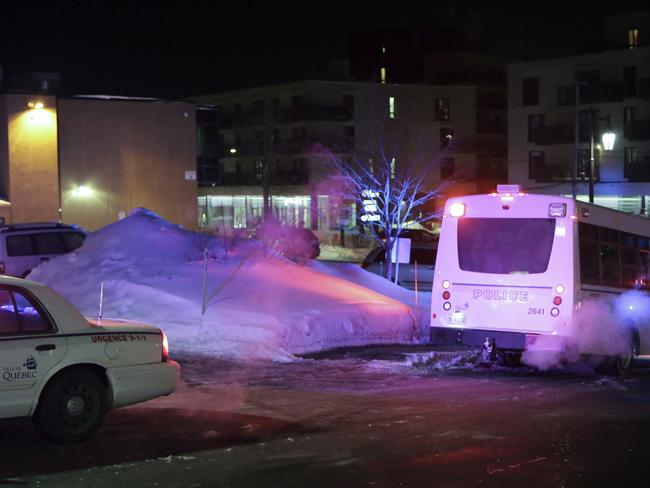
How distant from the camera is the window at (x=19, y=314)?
7785 mm

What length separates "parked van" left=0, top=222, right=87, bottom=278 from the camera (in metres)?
21.3

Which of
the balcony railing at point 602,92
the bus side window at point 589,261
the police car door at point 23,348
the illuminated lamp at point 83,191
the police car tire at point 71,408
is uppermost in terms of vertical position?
the balcony railing at point 602,92

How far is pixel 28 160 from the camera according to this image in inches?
1647

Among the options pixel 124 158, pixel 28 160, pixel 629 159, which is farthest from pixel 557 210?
pixel 629 159

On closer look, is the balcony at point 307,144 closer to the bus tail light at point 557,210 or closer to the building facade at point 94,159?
the building facade at point 94,159

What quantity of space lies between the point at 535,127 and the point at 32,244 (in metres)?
44.5

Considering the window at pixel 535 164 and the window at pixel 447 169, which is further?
the window at pixel 447 169

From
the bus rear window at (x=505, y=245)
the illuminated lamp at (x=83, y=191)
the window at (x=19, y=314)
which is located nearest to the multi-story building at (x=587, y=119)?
the illuminated lamp at (x=83, y=191)

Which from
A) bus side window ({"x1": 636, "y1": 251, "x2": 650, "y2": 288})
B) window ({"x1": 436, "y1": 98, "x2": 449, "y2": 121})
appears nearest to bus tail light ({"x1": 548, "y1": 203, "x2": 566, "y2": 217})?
bus side window ({"x1": 636, "y1": 251, "x2": 650, "y2": 288})

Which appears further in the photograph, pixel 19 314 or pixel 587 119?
pixel 587 119

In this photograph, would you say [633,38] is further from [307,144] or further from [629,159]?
[307,144]

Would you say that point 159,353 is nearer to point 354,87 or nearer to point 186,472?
point 186,472

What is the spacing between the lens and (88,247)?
19828 millimetres

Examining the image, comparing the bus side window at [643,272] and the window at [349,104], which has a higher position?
the window at [349,104]
